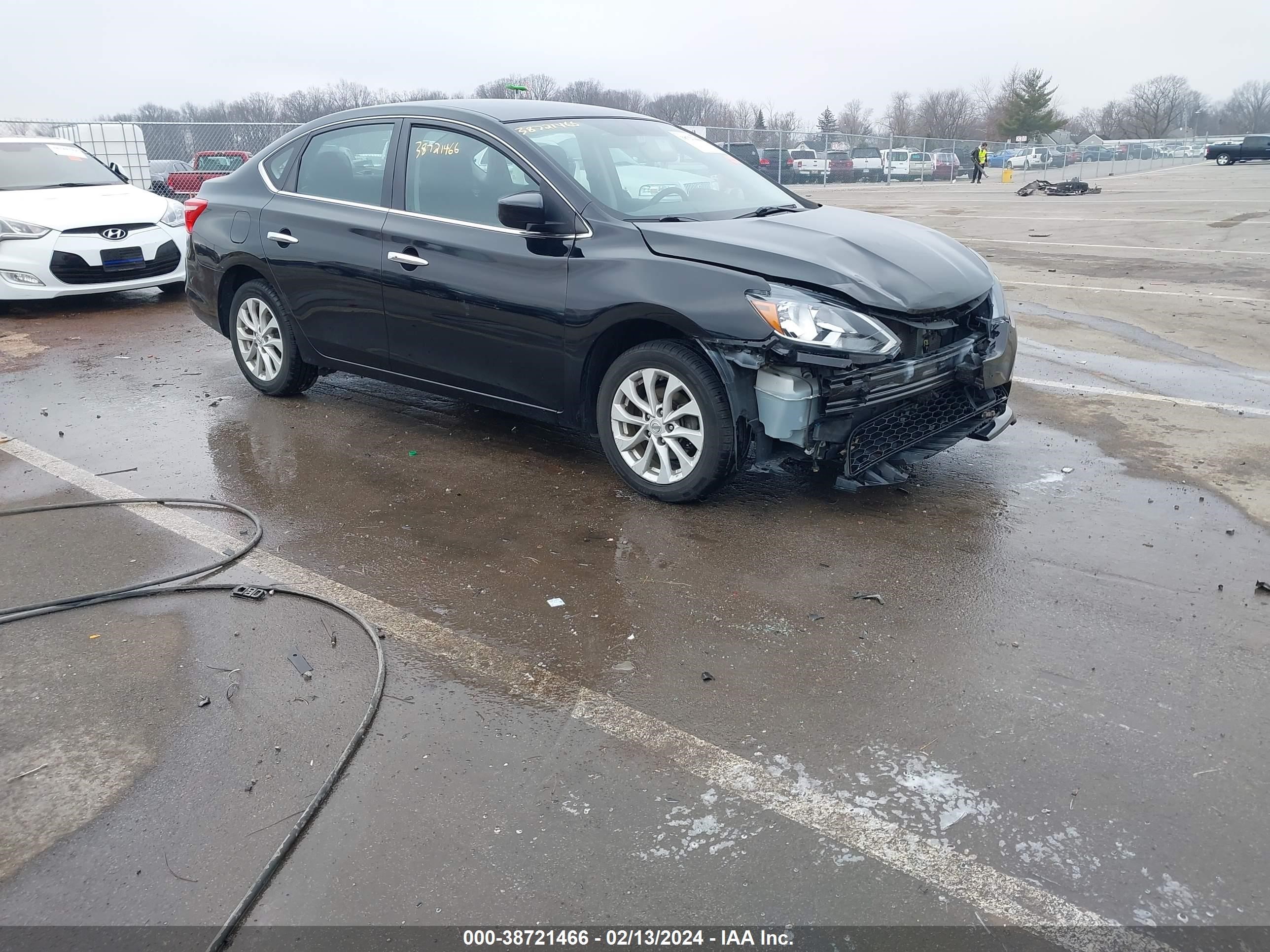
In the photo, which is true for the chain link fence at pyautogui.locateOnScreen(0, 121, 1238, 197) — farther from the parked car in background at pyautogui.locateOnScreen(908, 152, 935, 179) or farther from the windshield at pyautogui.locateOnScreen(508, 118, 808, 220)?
the windshield at pyautogui.locateOnScreen(508, 118, 808, 220)

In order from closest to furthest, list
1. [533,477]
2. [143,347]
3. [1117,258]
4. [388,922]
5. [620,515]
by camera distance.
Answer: [388,922], [620,515], [533,477], [143,347], [1117,258]

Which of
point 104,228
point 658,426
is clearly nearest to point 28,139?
point 104,228

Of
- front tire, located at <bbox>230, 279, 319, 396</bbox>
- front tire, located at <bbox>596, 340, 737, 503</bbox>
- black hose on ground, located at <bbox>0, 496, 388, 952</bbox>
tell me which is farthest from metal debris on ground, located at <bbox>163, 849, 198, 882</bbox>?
front tire, located at <bbox>230, 279, 319, 396</bbox>

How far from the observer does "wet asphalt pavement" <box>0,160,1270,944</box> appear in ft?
8.36

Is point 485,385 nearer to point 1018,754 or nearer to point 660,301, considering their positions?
point 660,301

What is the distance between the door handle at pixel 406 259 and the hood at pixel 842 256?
1.27 metres

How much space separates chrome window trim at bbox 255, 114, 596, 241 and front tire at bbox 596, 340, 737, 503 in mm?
723

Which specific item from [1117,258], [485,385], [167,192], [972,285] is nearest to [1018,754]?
[972,285]

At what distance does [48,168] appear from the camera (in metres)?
11.3

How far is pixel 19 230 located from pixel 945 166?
42.9 m

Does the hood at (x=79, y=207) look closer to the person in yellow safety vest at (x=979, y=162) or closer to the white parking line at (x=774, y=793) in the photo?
the white parking line at (x=774, y=793)

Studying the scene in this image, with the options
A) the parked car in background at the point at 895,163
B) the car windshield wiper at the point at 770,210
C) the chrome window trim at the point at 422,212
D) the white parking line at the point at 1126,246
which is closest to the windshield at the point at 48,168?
the chrome window trim at the point at 422,212

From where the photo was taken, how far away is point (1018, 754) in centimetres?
298

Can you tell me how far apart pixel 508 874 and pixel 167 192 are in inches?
760
